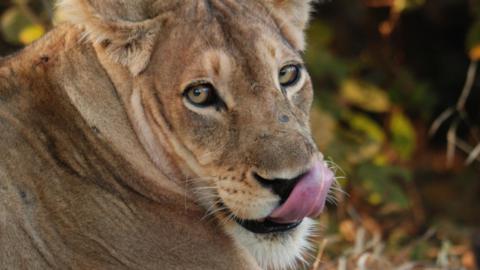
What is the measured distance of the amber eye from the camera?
4.48 metres

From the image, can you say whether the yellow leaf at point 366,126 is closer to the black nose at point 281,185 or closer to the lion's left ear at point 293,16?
the lion's left ear at point 293,16

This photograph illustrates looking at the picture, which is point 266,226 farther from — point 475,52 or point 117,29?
point 475,52

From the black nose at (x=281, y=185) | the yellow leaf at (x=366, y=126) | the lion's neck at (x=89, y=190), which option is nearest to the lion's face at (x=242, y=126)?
the black nose at (x=281, y=185)

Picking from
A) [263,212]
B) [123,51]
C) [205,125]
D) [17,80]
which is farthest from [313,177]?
[17,80]

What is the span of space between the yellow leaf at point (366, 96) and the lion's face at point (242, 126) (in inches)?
176

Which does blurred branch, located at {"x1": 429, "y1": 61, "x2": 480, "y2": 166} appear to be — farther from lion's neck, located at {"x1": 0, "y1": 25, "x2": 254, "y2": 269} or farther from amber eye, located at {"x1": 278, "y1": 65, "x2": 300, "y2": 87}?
lion's neck, located at {"x1": 0, "y1": 25, "x2": 254, "y2": 269}

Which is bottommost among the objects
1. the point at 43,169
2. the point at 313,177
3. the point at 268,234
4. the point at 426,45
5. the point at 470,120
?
the point at 470,120

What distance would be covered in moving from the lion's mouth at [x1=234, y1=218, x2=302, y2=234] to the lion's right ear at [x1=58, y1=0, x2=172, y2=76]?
797 mm

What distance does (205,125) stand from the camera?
14.3ft

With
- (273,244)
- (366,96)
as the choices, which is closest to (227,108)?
(273,244)

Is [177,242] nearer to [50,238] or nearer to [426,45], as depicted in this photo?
[50,238]

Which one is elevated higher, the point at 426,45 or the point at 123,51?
the point at 123,51

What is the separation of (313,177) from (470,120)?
6210mm

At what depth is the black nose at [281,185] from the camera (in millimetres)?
4105
